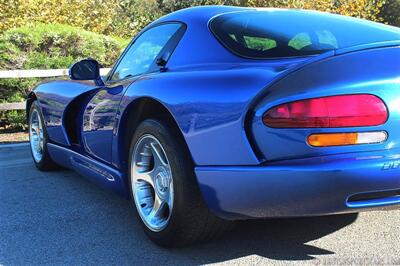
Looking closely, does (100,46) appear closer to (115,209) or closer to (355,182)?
(115,209)

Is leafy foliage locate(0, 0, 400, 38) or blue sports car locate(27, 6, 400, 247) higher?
blue sports car locate(27, 6, 400, 247)

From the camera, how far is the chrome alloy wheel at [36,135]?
5574mm

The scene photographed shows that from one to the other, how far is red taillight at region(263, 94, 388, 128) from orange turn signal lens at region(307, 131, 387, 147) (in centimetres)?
4

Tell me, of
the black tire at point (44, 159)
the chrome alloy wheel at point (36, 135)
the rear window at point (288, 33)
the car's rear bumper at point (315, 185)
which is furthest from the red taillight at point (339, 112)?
the chrome alloy wheel at point (36, 135)

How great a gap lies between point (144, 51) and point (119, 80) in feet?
0.99

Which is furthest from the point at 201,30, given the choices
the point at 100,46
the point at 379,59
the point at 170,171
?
the point at 100,46

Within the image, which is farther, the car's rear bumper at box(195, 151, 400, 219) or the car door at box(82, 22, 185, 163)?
the car door at box(82, 22, 185, 163)

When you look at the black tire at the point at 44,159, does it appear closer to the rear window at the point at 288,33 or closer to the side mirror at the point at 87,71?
the side mirror at the point at 87,71

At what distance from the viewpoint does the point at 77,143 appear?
4.64 meters

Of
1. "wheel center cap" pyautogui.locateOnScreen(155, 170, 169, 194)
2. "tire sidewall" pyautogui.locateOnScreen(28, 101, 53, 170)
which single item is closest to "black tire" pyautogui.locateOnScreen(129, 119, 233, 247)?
"wheel center cap" pyautogui.locateOnScreen(155, 170, 169, 194)

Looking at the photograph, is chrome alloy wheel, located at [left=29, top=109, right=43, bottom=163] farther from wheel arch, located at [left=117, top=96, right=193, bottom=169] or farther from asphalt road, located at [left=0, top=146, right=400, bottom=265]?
wheel arch, located at [left=117, top=96, right=193, bottom=169]

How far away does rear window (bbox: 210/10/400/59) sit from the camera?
298cm

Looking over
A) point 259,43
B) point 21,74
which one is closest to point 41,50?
point 21,74

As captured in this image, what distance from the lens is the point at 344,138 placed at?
7.92 ft
